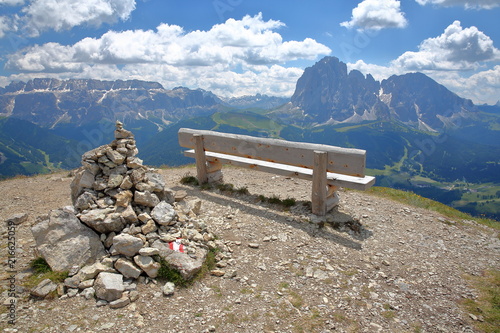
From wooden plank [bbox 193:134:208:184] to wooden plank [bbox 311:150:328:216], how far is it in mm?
5225

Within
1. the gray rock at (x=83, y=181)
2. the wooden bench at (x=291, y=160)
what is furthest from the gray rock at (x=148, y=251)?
the wooden bench at (x=291, y=160)

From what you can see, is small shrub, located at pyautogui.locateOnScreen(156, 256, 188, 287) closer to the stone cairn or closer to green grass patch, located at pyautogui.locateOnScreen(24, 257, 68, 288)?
the stone cairn

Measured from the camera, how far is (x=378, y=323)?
18.7ft

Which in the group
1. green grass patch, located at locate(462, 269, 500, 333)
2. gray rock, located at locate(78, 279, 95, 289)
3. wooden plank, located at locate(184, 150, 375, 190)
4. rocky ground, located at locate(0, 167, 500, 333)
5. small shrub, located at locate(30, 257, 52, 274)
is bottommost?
green grass patch, located at locate(462, 269, 500, 333)

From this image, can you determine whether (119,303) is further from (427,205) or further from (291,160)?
(427,205)

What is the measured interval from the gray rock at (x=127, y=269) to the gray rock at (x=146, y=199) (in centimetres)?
172

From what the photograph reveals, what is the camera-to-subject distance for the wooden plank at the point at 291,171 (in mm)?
9211

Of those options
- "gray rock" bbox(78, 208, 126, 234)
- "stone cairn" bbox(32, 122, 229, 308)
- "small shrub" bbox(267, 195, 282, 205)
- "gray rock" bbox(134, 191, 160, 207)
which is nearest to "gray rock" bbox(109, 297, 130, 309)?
"stone cairn" bbox(32, 122, 229, 308)

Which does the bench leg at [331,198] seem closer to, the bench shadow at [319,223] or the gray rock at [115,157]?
the bench shadow at [319,223]

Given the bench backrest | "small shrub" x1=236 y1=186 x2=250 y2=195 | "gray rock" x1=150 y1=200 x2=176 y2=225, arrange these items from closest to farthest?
"gray rock" x1=150 y1=200 x2=176 y2=225 < the bench backrest < "small shrub" x1=236 y1=186 x2=250 y2=195

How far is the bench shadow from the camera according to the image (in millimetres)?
8695

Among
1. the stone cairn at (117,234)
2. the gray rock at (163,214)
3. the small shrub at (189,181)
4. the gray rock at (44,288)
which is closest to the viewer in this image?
the gray rock at (44,288)

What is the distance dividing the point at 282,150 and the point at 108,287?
6.68 metres

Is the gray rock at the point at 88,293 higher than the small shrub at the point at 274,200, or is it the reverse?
the small shrub at the point at 274,200
